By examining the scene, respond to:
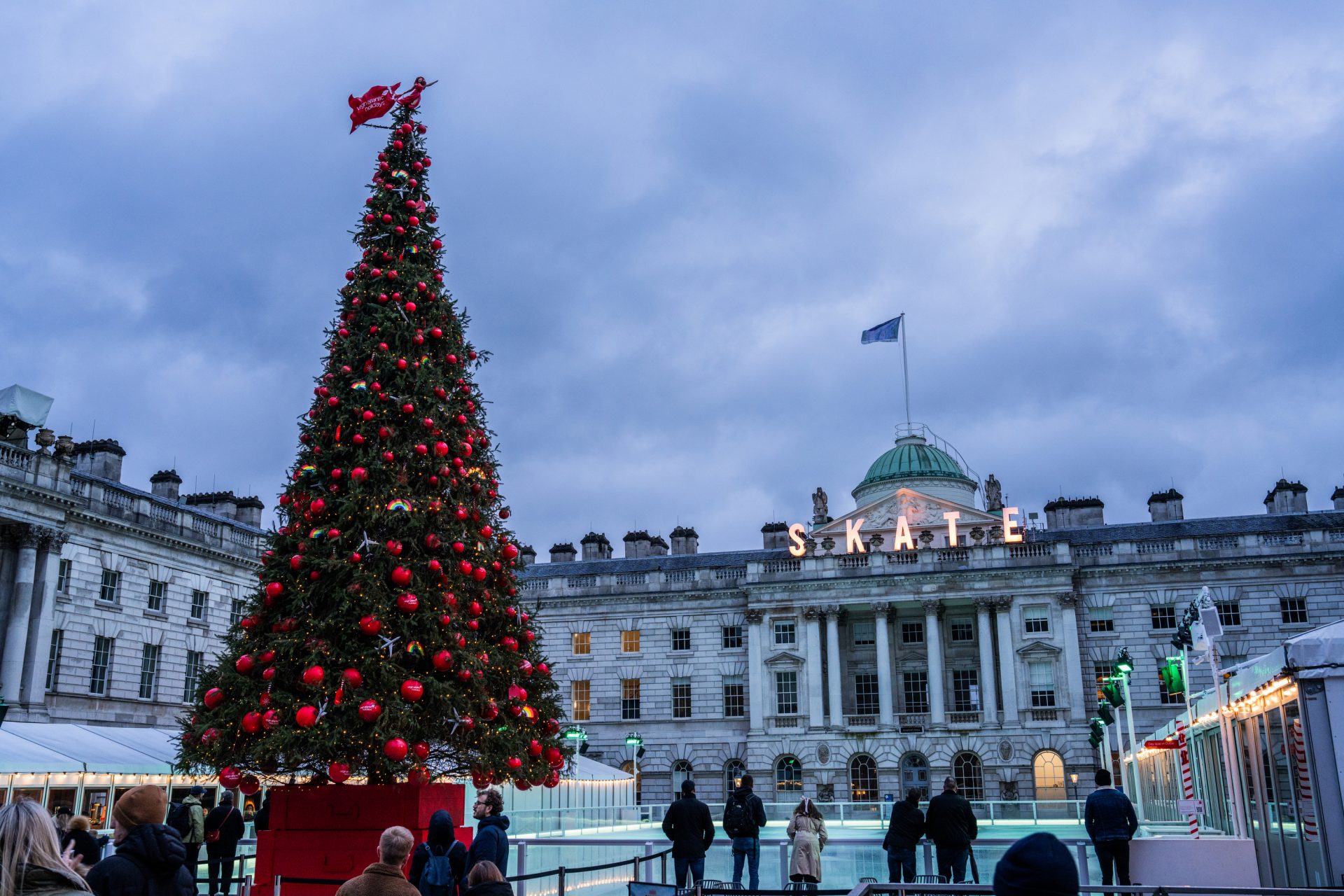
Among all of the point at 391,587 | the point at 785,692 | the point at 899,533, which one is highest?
the point at 899,533

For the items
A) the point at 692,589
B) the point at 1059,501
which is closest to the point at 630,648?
the point at 692,589

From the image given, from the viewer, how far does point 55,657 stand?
36375mm

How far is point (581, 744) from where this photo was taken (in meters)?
49.8

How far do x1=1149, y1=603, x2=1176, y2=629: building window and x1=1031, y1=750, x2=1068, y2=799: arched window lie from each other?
27.0ft

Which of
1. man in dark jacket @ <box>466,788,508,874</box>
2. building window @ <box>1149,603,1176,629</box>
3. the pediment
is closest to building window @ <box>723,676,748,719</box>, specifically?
the pediment

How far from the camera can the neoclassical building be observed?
2138 inches

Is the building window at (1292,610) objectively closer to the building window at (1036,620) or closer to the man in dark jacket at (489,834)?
the building window at (1036,620)

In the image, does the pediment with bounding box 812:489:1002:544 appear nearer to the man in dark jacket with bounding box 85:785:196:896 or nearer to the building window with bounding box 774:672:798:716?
the building window with bounding box 774:672:798:716

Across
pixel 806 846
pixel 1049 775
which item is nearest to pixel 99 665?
pixel 806 846

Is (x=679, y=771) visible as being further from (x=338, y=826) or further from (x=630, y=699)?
(x=338, y=826)

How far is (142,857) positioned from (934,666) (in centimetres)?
5450

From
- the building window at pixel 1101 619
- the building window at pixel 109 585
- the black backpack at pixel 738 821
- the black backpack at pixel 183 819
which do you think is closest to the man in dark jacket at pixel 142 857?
the black backpack at pixel 738 821

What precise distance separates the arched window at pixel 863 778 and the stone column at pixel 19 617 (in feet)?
124

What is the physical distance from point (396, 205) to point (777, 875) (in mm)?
15366
